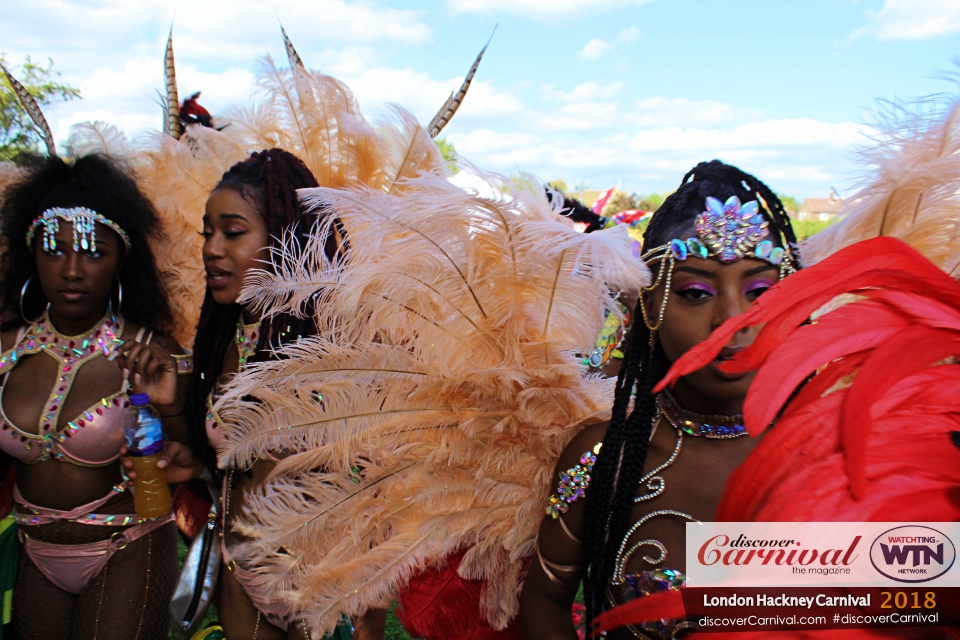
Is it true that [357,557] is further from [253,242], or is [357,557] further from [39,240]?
[39,240]

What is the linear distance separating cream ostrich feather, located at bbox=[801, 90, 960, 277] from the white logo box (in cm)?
91

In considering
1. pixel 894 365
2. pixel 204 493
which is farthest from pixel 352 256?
pixel 204 493

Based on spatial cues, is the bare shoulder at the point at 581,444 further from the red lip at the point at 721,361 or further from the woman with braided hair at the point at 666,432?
the red lip at the point at 721,361

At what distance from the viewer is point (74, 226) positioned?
2.70 meters

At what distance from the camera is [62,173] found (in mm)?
2938

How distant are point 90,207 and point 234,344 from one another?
2.82 feet

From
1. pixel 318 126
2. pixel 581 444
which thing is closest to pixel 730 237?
pixel 581 444

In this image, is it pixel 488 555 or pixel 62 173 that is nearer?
pixel 488 555

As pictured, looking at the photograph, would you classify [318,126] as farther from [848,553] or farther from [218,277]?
[848,553]

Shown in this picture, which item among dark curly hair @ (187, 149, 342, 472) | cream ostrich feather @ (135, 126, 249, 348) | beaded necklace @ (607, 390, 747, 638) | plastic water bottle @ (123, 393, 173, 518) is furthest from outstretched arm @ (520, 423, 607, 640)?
cream ostrich feather @ (135, 126, 249, 348)

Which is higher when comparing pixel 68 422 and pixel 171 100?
pixel 171 100

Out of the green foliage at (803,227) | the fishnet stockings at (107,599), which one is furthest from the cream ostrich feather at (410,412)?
the fishnet stockings at (107,599)

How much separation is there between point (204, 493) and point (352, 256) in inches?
63.8

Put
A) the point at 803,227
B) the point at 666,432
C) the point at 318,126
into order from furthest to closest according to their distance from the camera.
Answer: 1. the point at 803,227
2. the point at 318,126
3. the point at 666,432
